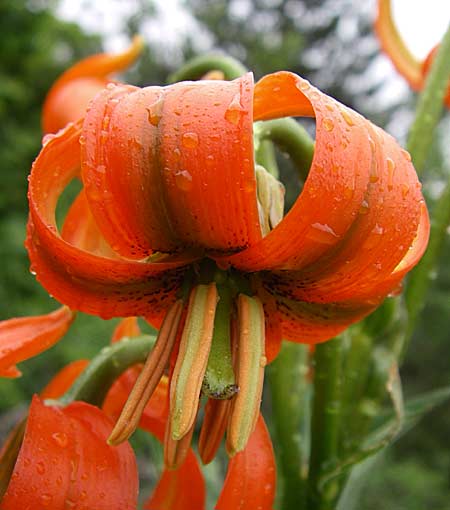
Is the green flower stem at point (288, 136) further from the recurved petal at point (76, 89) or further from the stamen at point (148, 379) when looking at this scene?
the recurved petal at point (76, 89)

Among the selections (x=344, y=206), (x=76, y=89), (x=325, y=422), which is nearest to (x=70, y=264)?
(x=344, y=206)

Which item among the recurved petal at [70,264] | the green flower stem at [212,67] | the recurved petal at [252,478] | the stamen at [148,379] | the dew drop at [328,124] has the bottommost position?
the recurved petal at [252,478]

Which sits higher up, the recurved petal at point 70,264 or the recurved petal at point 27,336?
the recurved petal at point 70,264

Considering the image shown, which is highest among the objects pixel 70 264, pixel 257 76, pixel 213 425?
pixel 257 76

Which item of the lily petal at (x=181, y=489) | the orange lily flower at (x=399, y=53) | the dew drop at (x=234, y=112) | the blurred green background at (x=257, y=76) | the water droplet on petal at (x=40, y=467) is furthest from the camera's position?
the blurred green background at (x=257, y=76)

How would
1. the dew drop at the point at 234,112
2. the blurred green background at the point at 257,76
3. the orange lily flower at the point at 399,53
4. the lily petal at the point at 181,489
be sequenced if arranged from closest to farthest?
the dew drop at the point at 234,112 < the lily petal at the point at 181,489 < the orange lily flower at the point at 399,53 < the blurred green background at the point at 257,76

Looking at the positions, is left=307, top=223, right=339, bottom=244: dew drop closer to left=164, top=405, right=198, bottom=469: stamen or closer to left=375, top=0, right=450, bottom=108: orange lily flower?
left=164, top=405, right=198, bottom=469: stamen

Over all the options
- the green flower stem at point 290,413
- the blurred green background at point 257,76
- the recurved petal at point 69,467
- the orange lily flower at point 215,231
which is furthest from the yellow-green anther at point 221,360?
the blurred green background at point 257,76

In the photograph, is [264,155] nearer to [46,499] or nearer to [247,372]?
[247,372]
